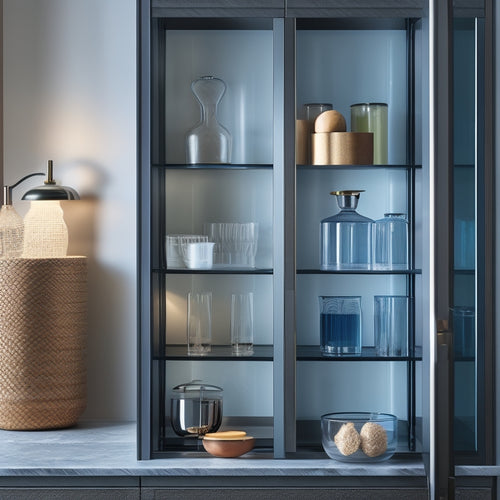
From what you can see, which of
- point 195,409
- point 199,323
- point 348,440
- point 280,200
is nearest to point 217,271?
point 199,323

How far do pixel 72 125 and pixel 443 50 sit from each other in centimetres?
191

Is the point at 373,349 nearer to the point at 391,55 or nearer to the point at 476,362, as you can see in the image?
the point at 391,55

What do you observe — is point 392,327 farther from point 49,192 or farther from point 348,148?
point 49,192

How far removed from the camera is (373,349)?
101 inches

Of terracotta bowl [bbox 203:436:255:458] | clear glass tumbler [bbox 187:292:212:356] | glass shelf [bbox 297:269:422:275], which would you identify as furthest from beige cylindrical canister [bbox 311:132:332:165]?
terracotta bowl [bbox 203:436:255:458]

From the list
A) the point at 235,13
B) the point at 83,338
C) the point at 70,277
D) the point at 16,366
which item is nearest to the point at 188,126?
the point at 235,13

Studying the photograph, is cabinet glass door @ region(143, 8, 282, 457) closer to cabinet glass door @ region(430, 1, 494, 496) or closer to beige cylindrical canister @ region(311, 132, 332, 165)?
beige cylindrical canister @ region(311, 132, 332, 165)

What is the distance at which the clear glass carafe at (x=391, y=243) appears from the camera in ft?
8.12

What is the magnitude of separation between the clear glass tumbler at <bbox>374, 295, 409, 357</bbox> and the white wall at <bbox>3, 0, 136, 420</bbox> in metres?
0.95

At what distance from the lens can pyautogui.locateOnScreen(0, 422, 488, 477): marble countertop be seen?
219 centimetres

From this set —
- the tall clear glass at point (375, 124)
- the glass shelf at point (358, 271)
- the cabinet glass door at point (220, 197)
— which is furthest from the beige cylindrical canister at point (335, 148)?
the glass shelf at point (358, 271)

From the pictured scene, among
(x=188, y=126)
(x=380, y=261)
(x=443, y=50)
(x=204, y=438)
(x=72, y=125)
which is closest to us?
(x=443, y=50)

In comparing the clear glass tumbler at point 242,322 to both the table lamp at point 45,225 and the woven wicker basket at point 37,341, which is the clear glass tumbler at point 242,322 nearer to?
the woven wicker basket at point 37,341

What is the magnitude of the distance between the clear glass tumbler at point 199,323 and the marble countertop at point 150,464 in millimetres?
357
